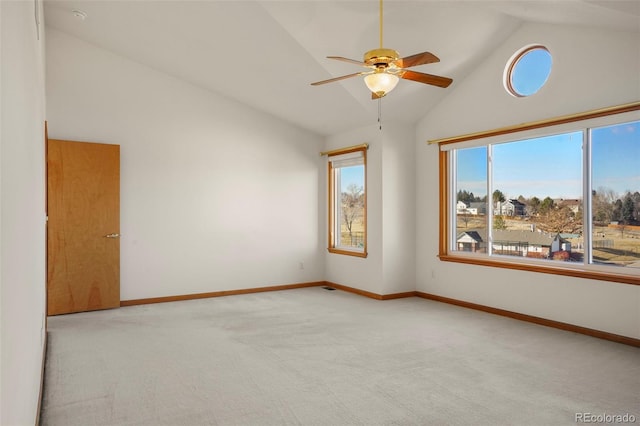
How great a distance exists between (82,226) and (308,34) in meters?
3.62

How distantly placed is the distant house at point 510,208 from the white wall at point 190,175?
3.03 m

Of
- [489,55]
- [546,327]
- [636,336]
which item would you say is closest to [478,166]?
[489,55]

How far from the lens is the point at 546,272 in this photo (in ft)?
15.8

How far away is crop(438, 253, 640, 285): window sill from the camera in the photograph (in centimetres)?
419

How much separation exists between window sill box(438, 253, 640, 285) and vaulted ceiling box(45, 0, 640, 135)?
212 cm

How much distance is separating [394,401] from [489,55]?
4220mm

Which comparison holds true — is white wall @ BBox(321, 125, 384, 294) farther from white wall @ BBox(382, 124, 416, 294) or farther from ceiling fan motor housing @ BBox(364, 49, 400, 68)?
ceiling fan motor housing @ BBox(364, 49, 400, 68)

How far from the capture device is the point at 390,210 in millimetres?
6367

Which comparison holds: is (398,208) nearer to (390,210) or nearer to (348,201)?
(390,210)

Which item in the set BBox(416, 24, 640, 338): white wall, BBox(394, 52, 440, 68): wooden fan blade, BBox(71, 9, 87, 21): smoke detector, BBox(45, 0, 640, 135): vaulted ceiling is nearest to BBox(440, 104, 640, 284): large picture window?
BBox(416, 24, 640, 338): white wall

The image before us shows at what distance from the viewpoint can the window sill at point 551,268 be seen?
4.19 metres

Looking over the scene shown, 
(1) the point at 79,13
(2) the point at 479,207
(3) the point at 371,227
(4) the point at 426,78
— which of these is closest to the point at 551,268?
(2) the point at 479,207

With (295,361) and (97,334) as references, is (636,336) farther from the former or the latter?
(97,334)

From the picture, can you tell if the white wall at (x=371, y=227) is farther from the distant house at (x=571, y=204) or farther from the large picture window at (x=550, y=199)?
the distant house at (x=571, y=204)
